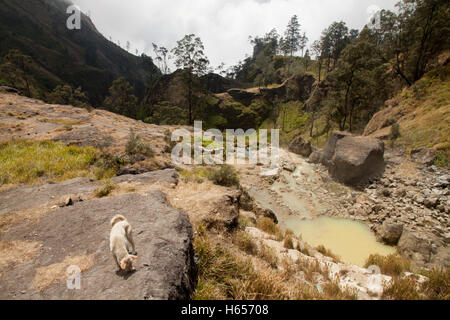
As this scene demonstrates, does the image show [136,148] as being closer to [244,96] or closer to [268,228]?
[268,228]

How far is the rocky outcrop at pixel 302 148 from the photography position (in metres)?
26.0

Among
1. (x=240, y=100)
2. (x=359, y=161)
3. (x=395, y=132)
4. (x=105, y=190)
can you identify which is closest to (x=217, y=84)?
(x=240, y=100)

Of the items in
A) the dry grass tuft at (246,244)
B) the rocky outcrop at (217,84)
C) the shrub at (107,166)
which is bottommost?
the dry grass tuft at (246,244)

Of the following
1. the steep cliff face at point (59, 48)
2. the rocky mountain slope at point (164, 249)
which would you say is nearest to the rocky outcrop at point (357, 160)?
the rocky mountain slope at point (164, 249)

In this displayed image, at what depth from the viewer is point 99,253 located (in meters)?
3.51

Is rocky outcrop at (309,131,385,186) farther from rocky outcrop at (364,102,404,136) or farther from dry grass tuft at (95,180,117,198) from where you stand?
dry grass tuft at (95,180,117,198)

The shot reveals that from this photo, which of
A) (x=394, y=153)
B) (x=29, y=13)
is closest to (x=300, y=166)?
(x=394, y=153)

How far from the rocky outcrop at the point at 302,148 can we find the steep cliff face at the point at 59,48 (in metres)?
70.7

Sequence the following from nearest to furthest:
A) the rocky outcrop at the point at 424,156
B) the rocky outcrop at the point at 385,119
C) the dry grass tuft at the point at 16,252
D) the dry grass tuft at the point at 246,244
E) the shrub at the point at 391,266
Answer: the dry grass tuft at the point at 16,252
the dry grass tuft at the point at 246,244
the shrub at the point at 391,266
the rocky outcrop at the point at 424,156
the rocky outcrop at the point at 385,119

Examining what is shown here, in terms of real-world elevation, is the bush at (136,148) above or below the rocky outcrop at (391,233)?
above

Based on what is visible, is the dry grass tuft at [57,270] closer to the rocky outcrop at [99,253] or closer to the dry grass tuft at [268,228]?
the rocky outcrop at [99,253]

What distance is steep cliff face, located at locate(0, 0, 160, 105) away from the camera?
68.3 m

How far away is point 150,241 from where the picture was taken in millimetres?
3643

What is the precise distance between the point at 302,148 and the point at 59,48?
352 ft
